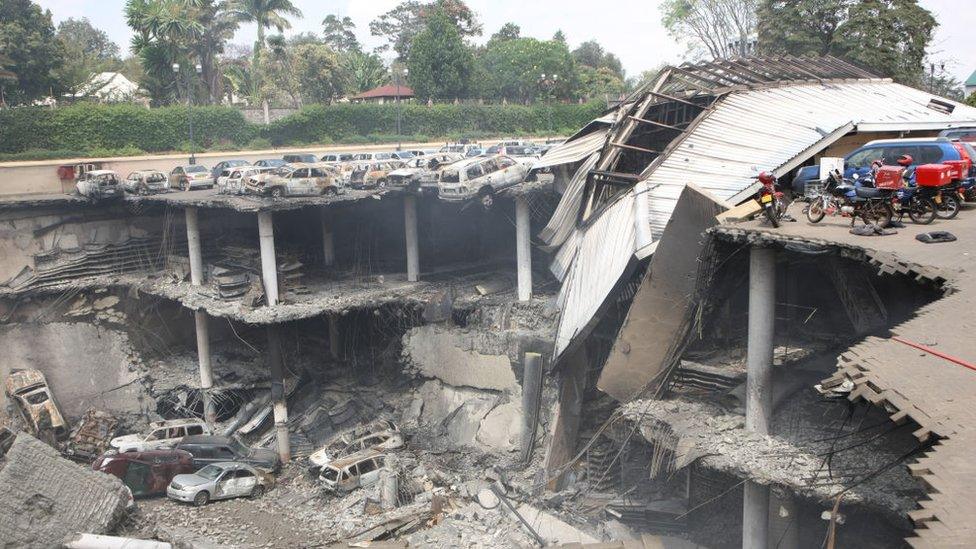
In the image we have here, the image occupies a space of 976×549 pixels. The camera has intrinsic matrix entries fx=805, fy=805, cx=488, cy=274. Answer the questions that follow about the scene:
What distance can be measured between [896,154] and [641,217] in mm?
5998

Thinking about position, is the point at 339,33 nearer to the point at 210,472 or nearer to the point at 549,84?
the point at 549,84

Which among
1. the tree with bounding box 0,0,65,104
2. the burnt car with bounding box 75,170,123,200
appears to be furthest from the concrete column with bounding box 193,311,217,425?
the tree with bounding box 0,0,65,104

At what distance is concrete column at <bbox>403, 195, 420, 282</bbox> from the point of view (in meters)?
28.0

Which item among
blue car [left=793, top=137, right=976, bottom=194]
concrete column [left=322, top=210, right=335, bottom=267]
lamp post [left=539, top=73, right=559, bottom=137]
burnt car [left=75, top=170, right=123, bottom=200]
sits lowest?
concrete column [left=322, top=210, right=335, bottom=267]

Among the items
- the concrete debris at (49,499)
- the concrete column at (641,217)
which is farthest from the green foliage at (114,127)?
the concrete column at (641,217)

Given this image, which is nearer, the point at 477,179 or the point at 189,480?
the point at 189,480

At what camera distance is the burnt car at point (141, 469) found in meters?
22.8

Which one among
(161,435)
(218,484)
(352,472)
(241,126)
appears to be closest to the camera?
(218,484)

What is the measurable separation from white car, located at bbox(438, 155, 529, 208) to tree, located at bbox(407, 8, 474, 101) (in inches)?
1282

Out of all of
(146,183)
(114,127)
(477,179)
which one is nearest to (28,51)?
(114,127)

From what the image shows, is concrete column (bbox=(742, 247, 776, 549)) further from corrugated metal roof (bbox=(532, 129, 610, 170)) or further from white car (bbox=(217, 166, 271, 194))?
white car (bbox=(217, 166, 271, 194))

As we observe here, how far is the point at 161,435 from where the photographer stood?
83.4 ft

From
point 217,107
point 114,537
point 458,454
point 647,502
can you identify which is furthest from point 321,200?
point 217,107

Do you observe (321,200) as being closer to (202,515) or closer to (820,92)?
(202,515)
